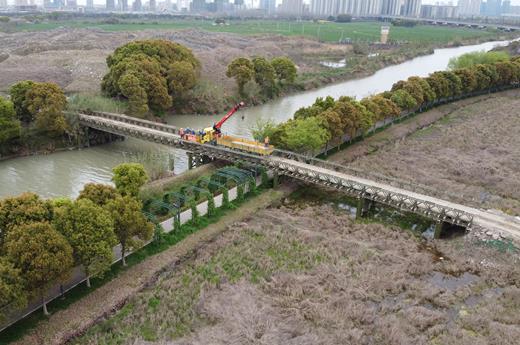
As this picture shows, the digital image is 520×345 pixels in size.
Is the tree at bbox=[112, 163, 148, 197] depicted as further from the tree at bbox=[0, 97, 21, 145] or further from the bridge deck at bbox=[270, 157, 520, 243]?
the tree at bbox=[0, 97, 21, 145]

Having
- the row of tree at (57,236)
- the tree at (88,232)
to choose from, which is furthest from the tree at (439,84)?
the tree at (88,232)

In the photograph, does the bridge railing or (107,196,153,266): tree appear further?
the bridge railing

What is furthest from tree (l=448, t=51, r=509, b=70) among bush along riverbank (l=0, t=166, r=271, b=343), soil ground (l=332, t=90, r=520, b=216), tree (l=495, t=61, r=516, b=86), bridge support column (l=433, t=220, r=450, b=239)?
bridge support column (l=433, t=220, r=450, b=239)

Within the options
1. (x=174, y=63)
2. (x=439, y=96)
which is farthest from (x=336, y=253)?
(x=439, y=96)

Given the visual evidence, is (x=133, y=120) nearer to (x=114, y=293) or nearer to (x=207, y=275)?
(x=207, y=275)

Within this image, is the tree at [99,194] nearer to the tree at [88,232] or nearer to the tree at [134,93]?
the tree at [88,232]

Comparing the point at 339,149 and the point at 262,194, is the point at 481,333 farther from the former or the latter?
the point at 339,149
